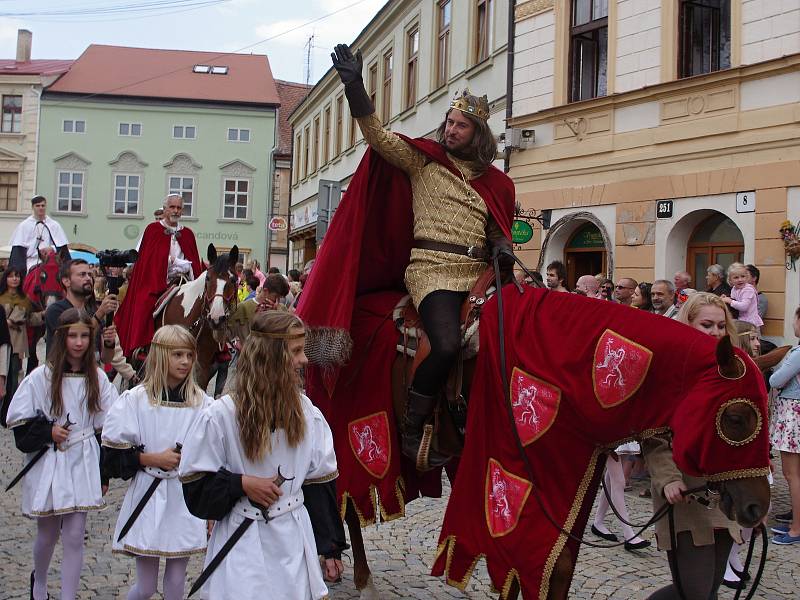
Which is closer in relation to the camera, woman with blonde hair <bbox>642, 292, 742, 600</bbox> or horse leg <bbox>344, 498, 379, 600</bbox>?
woman with blonde hair <bbox>642, 292, 742, 600</bbox>

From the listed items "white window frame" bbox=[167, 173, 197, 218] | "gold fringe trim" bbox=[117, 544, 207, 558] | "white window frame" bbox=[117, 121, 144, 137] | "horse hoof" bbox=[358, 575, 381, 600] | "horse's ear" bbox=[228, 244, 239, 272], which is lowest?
"horse hoof" bbox=[358, 575, 381, 600]

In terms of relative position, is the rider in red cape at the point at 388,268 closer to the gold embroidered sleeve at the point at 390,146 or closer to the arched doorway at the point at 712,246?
the gold embroidered sleeve at the point at 390,146

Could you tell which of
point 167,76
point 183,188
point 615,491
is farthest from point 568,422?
point 167,76

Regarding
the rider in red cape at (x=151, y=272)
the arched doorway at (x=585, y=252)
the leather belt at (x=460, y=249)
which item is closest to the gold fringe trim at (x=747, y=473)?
the leather belt at (x=460, y=249)

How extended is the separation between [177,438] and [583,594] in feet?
8.25

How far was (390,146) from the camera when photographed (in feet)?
15.8

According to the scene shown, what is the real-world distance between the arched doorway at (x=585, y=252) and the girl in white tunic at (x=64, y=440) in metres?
11.7

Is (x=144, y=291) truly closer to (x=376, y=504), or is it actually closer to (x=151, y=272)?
(x=151, y=272)

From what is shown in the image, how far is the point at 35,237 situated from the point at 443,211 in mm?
9058

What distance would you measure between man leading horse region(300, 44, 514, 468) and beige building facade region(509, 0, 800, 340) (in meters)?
8.36

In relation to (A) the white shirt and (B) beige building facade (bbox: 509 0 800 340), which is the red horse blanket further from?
(A) the white shirt

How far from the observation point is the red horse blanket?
3.35 metres

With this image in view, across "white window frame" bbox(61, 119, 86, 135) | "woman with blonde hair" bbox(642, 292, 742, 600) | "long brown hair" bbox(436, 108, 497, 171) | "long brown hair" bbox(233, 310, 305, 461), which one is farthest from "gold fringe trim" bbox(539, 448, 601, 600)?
"white window frame" bbox(61, 119, 86, 135)

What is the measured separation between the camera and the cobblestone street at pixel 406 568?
5160 mm
